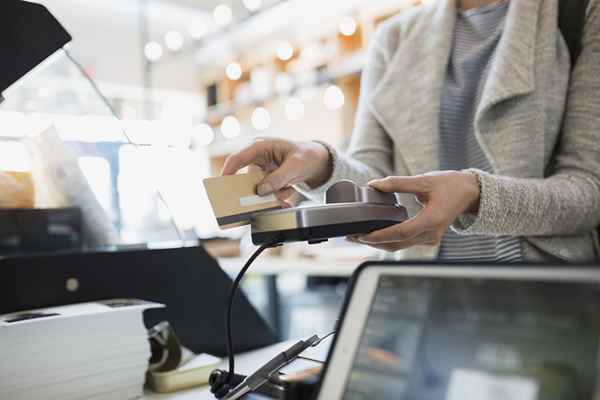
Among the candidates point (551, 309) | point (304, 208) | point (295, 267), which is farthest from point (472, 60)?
point (295, 267)

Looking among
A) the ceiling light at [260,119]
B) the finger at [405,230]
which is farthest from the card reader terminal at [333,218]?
the ceiling light at [260,119]

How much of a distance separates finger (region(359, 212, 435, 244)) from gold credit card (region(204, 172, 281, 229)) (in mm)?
115

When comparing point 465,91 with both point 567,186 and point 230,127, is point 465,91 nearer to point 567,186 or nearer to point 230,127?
point 567,186

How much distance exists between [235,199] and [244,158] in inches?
2.9

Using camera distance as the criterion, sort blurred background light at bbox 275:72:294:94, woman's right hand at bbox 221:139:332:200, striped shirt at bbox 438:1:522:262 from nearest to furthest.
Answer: woman's right hand at bbox 221:139:332:200
striped shirt at bbox 438:1:522:262
blurred background light at bbox 275:72:294:94

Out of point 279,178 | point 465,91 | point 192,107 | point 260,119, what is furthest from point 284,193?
point 192,107

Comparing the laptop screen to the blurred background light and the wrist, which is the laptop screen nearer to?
the wrist

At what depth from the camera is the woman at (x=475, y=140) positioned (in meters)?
0.51

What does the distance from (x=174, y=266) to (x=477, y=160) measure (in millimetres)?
478

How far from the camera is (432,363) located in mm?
280

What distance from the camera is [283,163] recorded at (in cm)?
57

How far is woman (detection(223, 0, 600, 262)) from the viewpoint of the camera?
19.9 inches

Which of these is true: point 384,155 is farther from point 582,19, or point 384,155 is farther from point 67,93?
point 67,93

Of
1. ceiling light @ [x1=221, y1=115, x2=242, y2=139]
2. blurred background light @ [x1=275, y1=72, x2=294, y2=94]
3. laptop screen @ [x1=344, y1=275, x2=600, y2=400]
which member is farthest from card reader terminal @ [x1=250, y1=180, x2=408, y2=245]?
ceiling light @ [x1=221, y1=115, x2=242, y2=139]
